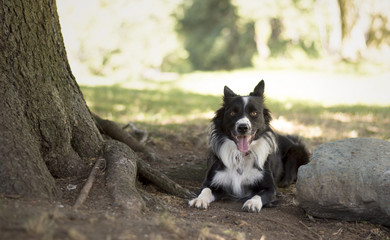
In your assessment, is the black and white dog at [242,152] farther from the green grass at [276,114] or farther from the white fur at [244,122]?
the green grass at [276,114]

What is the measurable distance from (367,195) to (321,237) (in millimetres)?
794

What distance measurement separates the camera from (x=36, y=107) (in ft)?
15.3

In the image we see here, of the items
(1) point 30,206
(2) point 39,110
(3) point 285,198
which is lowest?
(3) point 285,198

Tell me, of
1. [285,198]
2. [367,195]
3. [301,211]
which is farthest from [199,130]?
[367,195]

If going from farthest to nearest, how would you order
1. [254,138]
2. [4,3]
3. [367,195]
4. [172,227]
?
[254,138] → [367,195] → [4,3] → [172,227]

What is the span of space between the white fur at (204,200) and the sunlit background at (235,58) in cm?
504

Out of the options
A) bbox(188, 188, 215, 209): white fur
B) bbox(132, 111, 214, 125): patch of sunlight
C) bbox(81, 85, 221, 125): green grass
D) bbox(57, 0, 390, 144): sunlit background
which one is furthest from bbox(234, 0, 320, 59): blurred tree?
bbox(188, 188, 215, 209): white fur

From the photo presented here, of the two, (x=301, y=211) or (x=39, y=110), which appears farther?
(x=301, y=211)

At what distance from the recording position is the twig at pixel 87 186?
4.20m

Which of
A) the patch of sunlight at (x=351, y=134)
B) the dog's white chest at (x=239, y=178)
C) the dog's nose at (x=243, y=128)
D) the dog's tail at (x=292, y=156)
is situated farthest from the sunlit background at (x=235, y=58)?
the dog's nose at (x=243, y=128)

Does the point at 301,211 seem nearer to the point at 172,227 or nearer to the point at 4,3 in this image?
the point at 172,227

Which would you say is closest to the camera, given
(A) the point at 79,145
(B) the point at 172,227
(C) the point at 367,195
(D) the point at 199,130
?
(B) the point at 172,227

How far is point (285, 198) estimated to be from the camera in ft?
20.1

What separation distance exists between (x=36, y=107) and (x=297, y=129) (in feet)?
24.3
